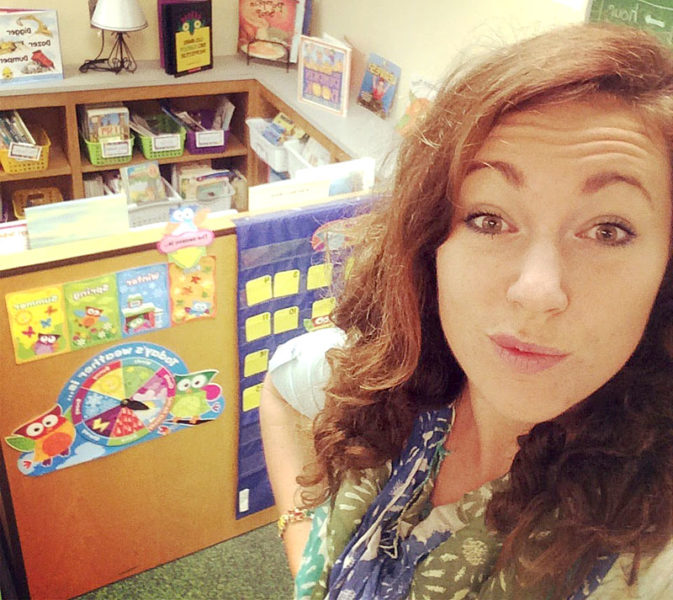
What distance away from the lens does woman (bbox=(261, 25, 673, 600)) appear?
68cm

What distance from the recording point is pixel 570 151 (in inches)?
26.4

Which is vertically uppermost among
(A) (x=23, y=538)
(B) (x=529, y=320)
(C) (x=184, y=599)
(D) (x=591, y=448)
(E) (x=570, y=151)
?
(E) (x=570, y=151)

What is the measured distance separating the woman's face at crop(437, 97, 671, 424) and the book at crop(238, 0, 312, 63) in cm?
281

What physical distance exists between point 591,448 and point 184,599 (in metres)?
1.64

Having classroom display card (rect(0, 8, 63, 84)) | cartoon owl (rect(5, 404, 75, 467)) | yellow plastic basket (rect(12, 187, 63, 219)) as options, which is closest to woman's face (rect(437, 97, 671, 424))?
cartoon owl (rect(5, 404, 75, 467))

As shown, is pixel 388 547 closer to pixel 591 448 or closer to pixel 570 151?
pixel 591 448

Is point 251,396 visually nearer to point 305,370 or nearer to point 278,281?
point 278,281

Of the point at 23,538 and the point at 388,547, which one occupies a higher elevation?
the point at 388,547

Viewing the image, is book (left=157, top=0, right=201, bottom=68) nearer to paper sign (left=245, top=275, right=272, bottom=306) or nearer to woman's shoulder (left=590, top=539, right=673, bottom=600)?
paper sign (left=245, top=275, right=272, bottom=306)

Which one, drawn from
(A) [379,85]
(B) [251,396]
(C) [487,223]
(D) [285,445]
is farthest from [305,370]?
(A) [379,85]

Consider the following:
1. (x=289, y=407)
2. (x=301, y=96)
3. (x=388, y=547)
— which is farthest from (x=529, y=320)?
(x=301, y=96)

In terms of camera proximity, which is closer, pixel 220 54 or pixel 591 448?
pixel 591 448

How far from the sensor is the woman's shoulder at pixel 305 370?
1.22m

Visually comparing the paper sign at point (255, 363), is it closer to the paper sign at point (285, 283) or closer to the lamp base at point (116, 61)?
the paper sign at point (285, 283)
